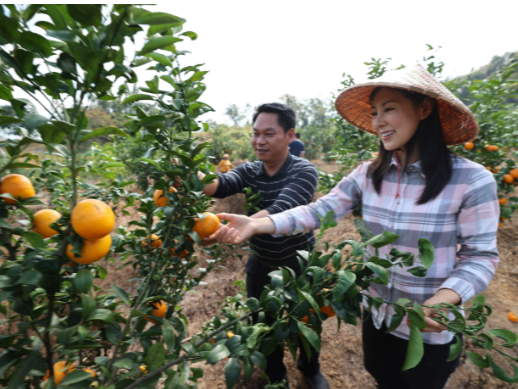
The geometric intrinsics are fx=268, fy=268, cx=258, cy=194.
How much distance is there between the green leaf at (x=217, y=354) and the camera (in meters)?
0.59

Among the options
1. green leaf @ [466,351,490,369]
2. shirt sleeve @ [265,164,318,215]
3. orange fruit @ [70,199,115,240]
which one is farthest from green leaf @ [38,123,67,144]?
shirt sleeve @ [265,164,318,215]

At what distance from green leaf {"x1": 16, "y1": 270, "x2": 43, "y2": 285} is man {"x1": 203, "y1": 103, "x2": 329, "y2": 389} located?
39.7 inches

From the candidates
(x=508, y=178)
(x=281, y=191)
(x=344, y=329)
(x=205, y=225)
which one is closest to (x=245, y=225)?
(x=205, y=225)

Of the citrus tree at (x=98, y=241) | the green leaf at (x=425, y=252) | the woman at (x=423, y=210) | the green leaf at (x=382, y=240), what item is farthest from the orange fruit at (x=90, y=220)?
the green leaf at (x=425, y=252)

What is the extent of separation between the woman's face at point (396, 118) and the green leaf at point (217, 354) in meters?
0.91

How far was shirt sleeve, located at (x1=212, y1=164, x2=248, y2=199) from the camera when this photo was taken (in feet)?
5.36

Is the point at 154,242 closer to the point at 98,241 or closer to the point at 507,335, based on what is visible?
the point at 98,241

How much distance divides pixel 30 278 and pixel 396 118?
1207 millimetres

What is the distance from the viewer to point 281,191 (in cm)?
154

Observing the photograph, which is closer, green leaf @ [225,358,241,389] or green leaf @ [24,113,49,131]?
green leaf @ [24,113,49,131]

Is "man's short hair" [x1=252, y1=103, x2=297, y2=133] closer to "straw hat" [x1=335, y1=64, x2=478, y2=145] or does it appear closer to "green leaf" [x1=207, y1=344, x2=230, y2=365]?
"straw hat" [x1=335, y1=64, x2=478, y2=145]

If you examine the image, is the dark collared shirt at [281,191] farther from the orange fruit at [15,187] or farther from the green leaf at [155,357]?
the orange fruit at [15,187]

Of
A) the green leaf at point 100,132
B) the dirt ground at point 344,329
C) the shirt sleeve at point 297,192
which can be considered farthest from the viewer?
the dirt ground at point 344,329

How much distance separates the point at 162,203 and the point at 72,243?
363 mm
